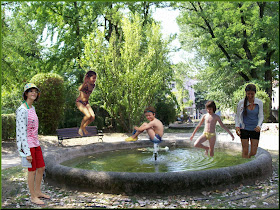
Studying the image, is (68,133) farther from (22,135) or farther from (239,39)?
(239,39)

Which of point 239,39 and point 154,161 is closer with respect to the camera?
point 154,161

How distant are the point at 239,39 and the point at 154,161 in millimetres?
16957

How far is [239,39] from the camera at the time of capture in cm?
2184

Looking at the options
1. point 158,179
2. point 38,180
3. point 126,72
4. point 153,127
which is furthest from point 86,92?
point 158,179

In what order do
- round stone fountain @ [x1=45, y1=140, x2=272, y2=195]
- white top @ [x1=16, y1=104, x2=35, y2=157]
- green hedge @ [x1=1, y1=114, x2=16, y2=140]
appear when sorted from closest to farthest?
white top @ [x1=16, y1=104, x2=35, y2=157] < round stone fountain @ [x1=45, y1=140, x2=272, y2=195] < green hedge @ [x1=1, y1=114, x2=16, y2=140]

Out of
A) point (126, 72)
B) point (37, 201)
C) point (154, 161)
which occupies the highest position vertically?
point (126, 72)

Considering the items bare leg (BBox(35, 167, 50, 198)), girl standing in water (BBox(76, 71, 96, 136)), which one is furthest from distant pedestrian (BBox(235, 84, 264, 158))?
girl standing in water (BBox(76, 71, 96, 136))

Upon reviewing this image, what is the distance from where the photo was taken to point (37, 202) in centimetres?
482

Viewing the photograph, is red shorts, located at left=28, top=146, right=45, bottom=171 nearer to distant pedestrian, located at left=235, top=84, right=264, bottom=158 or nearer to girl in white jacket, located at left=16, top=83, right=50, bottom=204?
girl in white jacket, located at left=16, top=83, right=50, bottom=204

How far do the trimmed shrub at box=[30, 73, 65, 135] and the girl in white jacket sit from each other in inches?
466

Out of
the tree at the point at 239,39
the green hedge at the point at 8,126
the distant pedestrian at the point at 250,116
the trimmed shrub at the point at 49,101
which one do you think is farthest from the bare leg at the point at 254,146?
the tree at the point at 239,39

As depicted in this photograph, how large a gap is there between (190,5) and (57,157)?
2081 centimetres

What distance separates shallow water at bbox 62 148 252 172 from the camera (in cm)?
704

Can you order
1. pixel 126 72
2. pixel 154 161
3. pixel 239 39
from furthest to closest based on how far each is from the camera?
pixel 239 39 < pixel 126 72 < pixel 154 161
